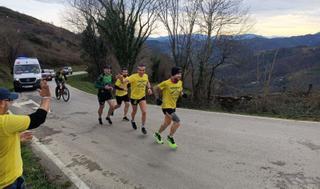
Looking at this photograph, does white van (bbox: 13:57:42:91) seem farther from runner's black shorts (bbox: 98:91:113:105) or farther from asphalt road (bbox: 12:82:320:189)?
asphalt road (bbox: 12:82:320:189)

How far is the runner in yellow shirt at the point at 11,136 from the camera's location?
4.05m

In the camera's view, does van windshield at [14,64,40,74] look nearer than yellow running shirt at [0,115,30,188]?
No

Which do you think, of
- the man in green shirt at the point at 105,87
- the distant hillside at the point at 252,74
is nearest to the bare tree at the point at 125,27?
the distant hillside at the point at 252,74

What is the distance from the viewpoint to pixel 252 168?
7.39 m

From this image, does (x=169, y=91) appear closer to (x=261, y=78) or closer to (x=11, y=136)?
(x=11, y=136)

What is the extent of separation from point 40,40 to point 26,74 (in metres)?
71.7

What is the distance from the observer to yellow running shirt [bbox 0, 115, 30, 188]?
4043 mm

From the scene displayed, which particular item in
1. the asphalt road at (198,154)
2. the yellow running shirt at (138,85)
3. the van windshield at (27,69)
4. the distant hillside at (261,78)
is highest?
the yellow running shirt at (138,85)

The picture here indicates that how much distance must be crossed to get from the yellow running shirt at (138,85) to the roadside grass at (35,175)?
348cm

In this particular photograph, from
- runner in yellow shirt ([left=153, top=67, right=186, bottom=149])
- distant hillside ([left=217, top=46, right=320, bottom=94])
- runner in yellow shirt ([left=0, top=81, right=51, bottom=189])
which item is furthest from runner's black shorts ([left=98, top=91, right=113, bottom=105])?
distant hillside ([left=217, top=46, right=320, bottom=94])

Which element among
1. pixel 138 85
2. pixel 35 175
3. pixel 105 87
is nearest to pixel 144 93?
pixel 138 85

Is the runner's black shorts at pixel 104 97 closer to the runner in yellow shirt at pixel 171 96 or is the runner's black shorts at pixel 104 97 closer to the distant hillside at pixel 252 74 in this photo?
the runner in yellow shirt at pixel 171 96

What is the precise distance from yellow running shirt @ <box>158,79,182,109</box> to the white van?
21.6m

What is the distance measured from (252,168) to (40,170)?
4.15m
